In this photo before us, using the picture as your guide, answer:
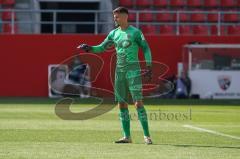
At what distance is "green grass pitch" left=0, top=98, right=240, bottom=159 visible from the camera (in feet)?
35.4

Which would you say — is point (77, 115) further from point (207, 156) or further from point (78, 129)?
point (207, 156)

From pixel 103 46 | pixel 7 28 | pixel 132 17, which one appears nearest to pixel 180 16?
pixel 132 17

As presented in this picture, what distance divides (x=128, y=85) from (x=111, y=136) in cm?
159

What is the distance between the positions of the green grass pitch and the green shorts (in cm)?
77

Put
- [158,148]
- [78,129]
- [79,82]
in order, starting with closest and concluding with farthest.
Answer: [158,148]
[78,129]
[79,82]

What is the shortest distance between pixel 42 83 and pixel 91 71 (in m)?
2.33

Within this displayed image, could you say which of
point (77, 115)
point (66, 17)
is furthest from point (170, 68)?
point (77, 115)

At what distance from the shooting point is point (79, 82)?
31062mm

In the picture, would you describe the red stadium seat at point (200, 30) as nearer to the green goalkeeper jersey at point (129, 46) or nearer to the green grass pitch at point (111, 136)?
the green grass pitch at point (111, 136)

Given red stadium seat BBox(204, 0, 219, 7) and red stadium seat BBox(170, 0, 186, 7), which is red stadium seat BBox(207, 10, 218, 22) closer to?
red stadium seat BBox(204, 0, 219, 7)

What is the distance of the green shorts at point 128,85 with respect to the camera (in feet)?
40.9

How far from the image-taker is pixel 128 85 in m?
12.7

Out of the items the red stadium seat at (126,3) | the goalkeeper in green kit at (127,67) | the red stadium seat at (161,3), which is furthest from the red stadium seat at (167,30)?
the goalkeeper in green kit at (127,67)

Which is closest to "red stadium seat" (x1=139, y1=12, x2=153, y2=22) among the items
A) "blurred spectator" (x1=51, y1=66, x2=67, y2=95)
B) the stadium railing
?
the stadium railing
